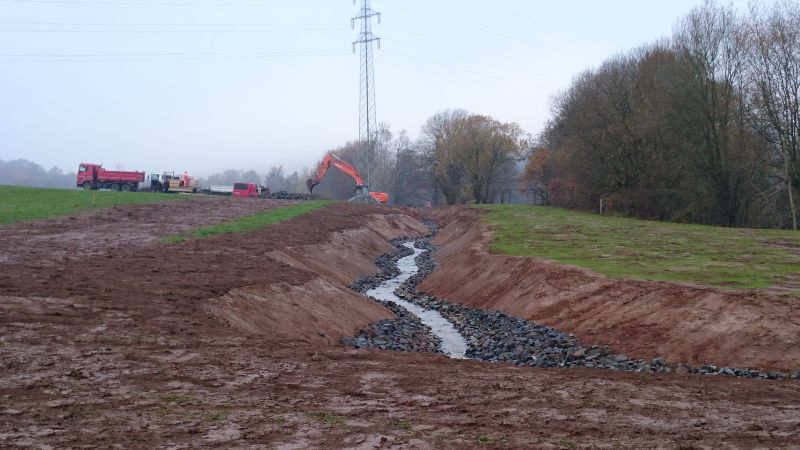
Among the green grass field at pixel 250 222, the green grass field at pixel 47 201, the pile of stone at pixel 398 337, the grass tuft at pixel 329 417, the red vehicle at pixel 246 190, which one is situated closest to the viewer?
the grass tuft at pixel 329 417

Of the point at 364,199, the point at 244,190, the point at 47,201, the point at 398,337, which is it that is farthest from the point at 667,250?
the point at 244,190

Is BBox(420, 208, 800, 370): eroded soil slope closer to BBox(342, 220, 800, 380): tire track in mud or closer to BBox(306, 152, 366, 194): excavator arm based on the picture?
BBox(342, 220, 800, 380): tire track in mud

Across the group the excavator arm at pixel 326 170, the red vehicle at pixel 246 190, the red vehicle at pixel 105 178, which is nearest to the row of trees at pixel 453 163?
the excavator arm at pixel 326 170

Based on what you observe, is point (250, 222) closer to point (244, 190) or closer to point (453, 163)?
point (244, 190)

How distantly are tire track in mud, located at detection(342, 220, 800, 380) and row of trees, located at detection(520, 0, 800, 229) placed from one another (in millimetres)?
27333

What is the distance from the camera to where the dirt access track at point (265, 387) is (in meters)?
8.59

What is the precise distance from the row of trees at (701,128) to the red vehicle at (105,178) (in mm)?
46472

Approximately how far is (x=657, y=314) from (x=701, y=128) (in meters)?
33.3

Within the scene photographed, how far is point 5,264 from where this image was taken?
1919 cm

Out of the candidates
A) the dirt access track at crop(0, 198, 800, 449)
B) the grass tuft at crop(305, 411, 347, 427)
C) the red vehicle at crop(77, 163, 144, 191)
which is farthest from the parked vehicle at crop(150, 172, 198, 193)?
the grass tuft at crop(305, 411, 347, 427)

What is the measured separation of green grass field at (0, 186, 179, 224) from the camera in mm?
34131

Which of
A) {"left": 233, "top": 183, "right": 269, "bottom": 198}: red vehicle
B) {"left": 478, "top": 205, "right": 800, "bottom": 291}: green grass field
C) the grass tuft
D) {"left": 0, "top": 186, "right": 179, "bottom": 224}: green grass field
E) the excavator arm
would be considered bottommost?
the grass tuft

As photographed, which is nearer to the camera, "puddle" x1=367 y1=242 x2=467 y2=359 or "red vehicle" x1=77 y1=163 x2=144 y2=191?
"puddle" x1=367 y1=242 x2=467 y2=359

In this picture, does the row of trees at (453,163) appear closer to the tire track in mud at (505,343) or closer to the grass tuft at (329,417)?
the tire track in mud at (505,343)
